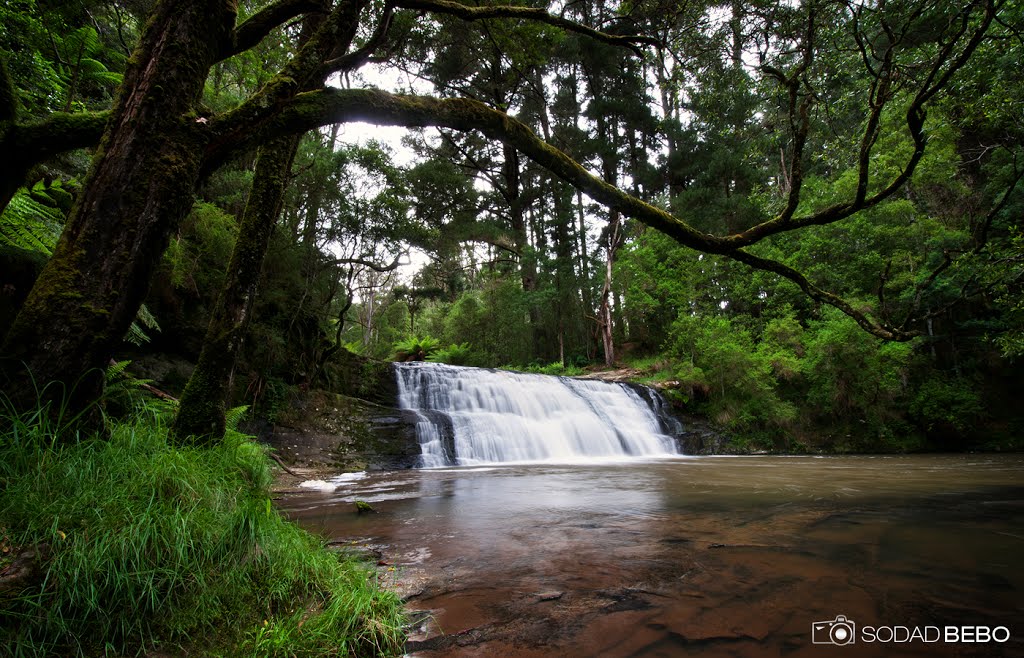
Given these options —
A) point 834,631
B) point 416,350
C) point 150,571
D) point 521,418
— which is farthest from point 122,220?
point 416,350

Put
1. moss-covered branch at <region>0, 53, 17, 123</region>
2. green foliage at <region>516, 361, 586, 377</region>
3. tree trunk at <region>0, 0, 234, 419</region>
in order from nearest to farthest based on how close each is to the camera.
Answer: tree trunk at <region>0, 0, 234, 419</region>, moss-covered branch at <region>0, 53, 17, 123</region>, green foliage at <region>516, 361, 586, 377</region>

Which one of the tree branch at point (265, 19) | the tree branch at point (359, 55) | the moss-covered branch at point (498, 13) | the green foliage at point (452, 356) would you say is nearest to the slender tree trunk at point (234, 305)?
the tree branch at point (359, 55)

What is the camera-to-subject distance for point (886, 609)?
1.91 metres

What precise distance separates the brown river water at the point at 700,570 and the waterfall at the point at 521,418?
16.4 feet

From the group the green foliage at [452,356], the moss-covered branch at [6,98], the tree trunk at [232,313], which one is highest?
the green foliage at [452,356]

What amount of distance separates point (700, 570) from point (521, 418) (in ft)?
30.9

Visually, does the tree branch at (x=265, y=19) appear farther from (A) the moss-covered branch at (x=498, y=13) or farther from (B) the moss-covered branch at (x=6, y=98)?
(B) the moss-covered branch at (x=6, y=98)

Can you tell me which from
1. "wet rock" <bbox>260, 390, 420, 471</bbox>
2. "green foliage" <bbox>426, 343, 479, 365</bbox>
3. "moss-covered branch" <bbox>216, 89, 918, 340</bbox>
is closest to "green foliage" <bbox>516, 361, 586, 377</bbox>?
"green foliage" <bbox>426, 343, 479, 365</bbox>

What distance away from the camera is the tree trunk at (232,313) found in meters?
3.17

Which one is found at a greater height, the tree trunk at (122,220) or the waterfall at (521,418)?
the tree trunk at (122,220)

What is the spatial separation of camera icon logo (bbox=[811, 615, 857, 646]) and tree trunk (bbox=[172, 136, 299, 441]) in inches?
144

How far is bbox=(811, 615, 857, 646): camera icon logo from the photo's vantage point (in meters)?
1.69

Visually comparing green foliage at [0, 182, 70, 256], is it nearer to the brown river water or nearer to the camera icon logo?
the brown river water

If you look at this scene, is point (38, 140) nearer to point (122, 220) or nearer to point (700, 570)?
point (122, 220)
